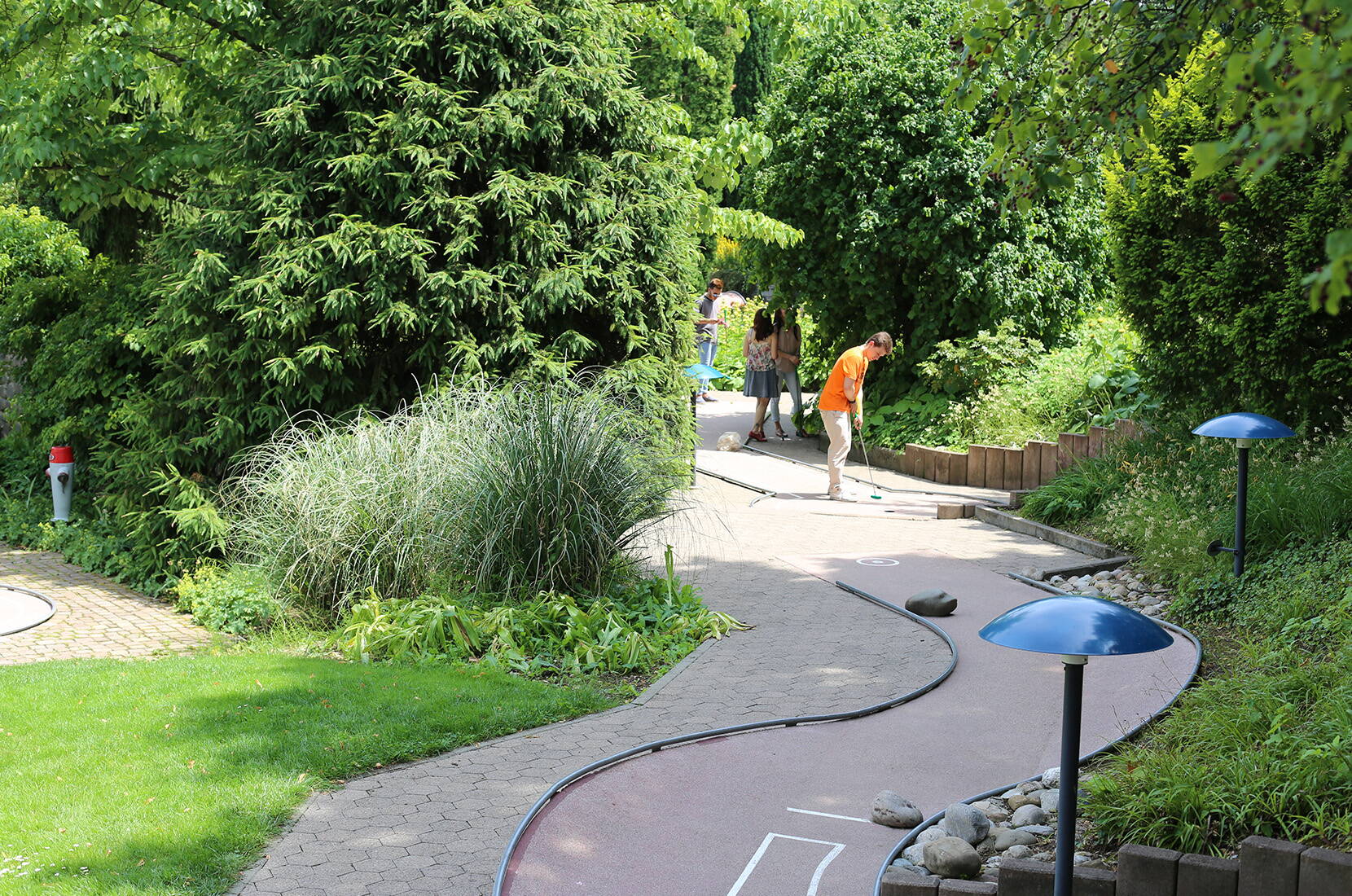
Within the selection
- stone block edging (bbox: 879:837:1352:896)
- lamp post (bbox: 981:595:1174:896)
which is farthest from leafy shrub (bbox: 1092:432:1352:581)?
lamp post (bbox: 981:595:1174:896)

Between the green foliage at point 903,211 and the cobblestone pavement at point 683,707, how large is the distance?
503 cm

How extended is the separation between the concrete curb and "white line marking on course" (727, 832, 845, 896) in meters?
5.84

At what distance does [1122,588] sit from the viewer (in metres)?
8.48

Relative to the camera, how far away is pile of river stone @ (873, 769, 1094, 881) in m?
4.14

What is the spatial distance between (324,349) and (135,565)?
265cm

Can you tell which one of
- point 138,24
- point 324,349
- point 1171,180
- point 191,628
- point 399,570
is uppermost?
point 138,24

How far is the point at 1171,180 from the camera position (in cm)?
1004

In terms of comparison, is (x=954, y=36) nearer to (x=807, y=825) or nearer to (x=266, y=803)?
(x=807, y=825)

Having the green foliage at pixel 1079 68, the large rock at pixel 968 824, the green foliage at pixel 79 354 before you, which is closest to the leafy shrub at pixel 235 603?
the green foliage at pixel 79 354

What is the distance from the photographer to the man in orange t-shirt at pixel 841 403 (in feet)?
41.7

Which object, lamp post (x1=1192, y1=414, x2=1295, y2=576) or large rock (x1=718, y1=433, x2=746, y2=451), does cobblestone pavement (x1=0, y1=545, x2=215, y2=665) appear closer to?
lamp post (x1=1192, y1=414, x2=1295, y2=576)

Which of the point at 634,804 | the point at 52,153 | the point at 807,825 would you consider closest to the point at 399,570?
the point at 634,804

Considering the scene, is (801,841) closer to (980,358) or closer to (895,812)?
(895,812)

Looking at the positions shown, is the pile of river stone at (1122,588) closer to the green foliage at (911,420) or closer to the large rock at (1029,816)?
the large rock at (1029,816)
